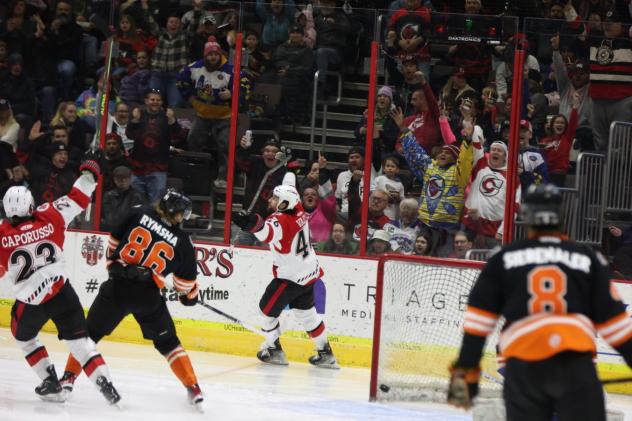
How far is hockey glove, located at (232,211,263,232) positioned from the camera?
9.45 meters

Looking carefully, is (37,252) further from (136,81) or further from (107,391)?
(136,81)

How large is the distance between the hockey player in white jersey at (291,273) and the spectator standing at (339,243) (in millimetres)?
386

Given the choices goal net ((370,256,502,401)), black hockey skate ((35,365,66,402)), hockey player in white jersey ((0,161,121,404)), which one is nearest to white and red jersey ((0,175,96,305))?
hockey player in white jersey ((0,161,121,404))

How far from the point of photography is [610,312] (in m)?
4.34

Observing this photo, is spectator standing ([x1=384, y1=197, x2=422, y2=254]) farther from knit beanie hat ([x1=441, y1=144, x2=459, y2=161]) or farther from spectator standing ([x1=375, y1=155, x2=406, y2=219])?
knit beanie hat ([x1=441, y1=144, x2=459, y2=161])

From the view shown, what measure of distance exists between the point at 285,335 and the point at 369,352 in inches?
30.2

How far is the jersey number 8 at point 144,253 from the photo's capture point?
23.4 ft

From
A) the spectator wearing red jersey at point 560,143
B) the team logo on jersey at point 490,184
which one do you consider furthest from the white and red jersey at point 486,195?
the spectator wearing red jersey at point 560,143

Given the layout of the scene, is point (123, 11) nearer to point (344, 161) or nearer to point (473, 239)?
point (344, 161)

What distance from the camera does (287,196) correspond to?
8.92 metres

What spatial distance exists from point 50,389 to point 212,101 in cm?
338

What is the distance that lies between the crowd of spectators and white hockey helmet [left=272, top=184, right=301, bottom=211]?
0.50 m

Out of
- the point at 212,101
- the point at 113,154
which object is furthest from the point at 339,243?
the point at 113,154

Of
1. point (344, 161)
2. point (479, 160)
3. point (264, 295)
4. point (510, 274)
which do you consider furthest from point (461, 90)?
point (510, 274)
